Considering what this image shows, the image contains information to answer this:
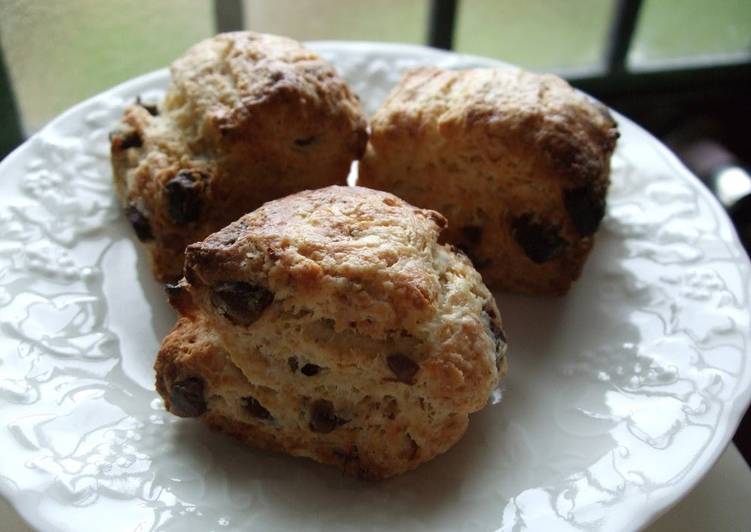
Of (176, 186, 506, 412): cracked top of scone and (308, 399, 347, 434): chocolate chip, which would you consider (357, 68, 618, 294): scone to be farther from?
(308, 399, 347, 434): chocolate chip

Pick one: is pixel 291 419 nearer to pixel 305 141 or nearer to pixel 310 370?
pixel 310 370

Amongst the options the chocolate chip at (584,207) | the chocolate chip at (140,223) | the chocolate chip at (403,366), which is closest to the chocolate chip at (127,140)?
the chocolate chip at (140,223)

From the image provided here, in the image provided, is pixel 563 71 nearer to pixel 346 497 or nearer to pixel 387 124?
pixel 387 124

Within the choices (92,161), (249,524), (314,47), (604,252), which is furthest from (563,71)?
(249,524)

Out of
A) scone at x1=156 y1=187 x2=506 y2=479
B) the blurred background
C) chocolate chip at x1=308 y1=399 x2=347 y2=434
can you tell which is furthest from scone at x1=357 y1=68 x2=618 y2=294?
the blurred background

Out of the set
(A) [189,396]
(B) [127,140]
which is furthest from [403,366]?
(B) [127,140]

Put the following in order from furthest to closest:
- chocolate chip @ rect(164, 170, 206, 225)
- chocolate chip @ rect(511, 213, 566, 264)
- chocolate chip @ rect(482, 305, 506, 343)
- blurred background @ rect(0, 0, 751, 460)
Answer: blurred background @ rect(0, 0, 751, 460), chocolate chip @ rect(511, 213, 566, 264), chocolate chip @ rect(164, 170, 206, 225), chocolate chip @ rect(482, 305, 506, 343)
